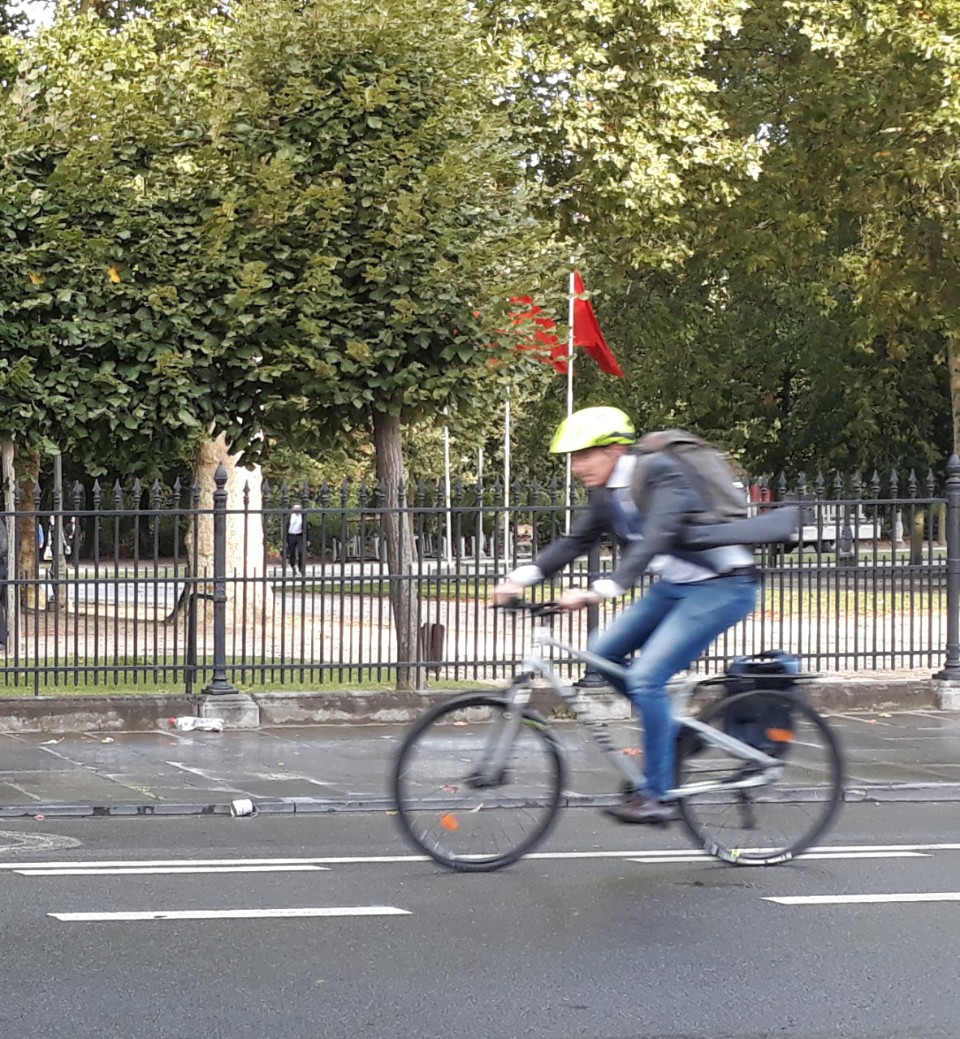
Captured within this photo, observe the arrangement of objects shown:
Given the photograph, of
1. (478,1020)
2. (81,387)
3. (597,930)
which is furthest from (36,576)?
(478,1020)

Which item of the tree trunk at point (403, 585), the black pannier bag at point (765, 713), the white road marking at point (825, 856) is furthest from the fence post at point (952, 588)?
the black pannier bag at point (765, 713)

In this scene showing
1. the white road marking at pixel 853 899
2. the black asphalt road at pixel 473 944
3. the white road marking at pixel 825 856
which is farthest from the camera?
the white road marking at pixel 825 856

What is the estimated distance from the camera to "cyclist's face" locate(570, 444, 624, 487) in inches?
278

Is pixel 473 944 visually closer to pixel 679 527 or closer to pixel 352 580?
pixel 679 527

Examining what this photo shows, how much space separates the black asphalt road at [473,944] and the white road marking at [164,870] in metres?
0.03

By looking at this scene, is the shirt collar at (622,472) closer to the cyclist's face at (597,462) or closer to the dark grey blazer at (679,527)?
the cyclist's face at (597,462)

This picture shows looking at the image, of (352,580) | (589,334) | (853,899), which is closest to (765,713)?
(853,899)

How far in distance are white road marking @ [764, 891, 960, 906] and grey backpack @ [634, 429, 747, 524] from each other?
57.0 inches

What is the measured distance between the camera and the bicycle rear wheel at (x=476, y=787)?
7.06 m

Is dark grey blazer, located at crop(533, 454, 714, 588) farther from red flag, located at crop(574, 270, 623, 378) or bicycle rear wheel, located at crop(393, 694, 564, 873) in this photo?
red flag, located at crop(574, 270, 623, 378)

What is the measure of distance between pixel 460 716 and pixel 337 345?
7.29 meters

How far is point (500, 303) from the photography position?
14062 millimetres

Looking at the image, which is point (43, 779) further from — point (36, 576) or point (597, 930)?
point (597, 930)

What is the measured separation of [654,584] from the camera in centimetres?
703
